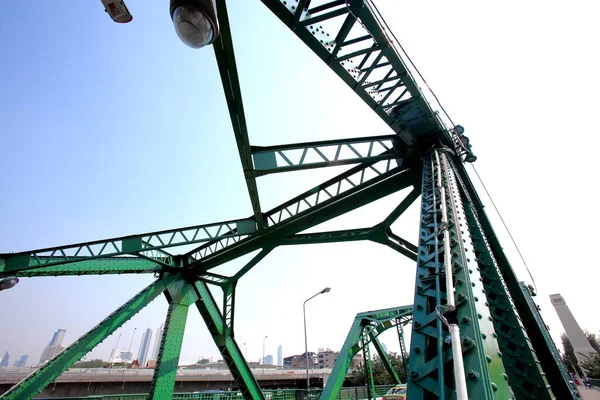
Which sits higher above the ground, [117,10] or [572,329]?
[572,329]

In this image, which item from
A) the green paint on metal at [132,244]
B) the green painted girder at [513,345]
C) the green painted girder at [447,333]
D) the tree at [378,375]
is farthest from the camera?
the tree at [378,375]

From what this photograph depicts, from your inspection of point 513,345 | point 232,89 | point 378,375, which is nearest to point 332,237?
point 513,345

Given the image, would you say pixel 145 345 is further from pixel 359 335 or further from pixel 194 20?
pixel 194 20

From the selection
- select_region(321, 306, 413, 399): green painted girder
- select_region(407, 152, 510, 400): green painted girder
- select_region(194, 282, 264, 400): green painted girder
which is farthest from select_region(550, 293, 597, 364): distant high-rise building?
select_region(407, 152, 510, 400): green painted girder

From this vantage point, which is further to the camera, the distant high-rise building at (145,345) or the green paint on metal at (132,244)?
the distant high-rise building at (145,345)

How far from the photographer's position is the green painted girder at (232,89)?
3566mm

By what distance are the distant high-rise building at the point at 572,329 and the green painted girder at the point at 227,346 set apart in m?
55.8

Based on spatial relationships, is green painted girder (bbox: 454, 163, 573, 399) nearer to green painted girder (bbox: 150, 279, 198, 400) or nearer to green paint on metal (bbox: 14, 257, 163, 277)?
green painted girder (bbox: 150, 279, 198, 400)

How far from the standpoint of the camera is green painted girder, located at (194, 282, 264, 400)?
981cm

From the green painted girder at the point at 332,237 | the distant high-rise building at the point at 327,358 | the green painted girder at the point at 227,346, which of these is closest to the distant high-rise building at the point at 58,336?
the distant high-rise building at the point at 327,358

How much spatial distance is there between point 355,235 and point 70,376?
29521 mm

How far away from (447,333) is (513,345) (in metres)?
2.76

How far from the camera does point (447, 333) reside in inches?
72.9

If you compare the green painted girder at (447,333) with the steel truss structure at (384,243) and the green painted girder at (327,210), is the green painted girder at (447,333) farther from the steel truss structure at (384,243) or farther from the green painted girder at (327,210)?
the green painted girder at (327,210)
